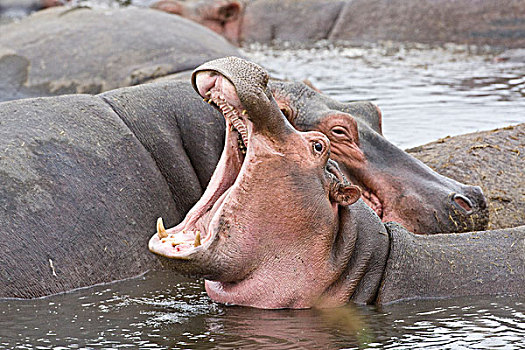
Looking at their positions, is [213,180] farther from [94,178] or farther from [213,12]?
[213,12]

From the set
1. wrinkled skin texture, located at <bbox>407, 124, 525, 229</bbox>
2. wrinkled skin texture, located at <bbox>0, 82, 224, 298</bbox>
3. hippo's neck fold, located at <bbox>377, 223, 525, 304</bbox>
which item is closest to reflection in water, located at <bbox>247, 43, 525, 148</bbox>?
wrinkled skin texture, located at <bbox>407, 124, 525, 229</bbox>

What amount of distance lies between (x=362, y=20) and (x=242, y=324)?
1121 centimetres

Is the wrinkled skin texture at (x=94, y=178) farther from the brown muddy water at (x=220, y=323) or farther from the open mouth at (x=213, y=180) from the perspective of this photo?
the open mouth at (x=213, y=180)

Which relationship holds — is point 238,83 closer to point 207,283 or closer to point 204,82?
point 204,82

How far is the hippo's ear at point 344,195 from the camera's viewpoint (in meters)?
4.15

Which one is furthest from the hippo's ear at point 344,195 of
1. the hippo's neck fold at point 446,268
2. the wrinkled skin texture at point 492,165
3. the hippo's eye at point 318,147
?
the wrinkled skin texture at point 492,165

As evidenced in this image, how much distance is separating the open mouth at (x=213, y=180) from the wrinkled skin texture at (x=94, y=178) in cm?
72

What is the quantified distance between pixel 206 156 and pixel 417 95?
16.2ft

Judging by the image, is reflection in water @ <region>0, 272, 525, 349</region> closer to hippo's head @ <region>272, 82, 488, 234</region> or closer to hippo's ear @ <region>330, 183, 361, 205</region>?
hippo's ear @ <region>330, 183, 361, 205</region>

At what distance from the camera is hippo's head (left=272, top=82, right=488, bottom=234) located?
5.18 meters

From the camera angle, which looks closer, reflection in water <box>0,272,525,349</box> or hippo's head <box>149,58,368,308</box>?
reflection in water <box>0,272,525,349</box>

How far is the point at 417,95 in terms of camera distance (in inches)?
386

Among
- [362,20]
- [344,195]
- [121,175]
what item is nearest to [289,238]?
[344,195]

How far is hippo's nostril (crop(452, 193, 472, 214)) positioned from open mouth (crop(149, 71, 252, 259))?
143 cm
